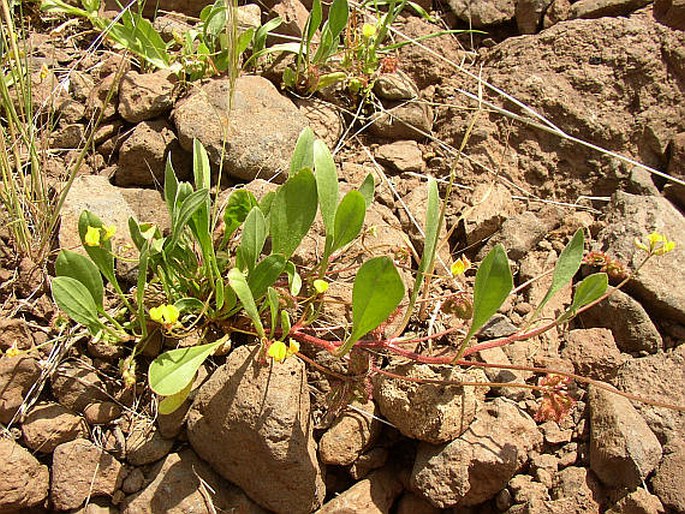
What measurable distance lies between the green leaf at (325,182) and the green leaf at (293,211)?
7 centimetres

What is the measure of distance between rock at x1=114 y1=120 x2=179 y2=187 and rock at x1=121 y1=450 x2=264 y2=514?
3.19 ft

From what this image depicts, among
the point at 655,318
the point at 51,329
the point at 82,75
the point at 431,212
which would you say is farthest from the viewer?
the point at 82,75

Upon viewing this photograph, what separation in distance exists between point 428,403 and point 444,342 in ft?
0.99

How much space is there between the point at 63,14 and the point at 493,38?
1.95 metres

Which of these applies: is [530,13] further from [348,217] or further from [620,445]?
[620,445]

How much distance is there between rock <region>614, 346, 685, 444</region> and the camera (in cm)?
200

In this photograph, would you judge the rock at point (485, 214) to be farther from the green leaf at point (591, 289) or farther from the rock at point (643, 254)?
the green leaf at point (591, 289)

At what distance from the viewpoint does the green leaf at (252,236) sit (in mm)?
1810

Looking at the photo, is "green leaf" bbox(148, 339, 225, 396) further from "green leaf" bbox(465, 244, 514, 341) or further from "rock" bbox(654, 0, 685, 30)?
"rock" bbox(654, 0, 685, 30)

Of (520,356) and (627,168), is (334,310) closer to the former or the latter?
(520,356)

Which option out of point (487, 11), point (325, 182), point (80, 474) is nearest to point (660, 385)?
point (325, 182)

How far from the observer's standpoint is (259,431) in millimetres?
1777

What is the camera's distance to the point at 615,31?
2748 millimetres

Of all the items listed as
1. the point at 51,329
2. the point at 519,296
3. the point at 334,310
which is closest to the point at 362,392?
the point at 334,310
